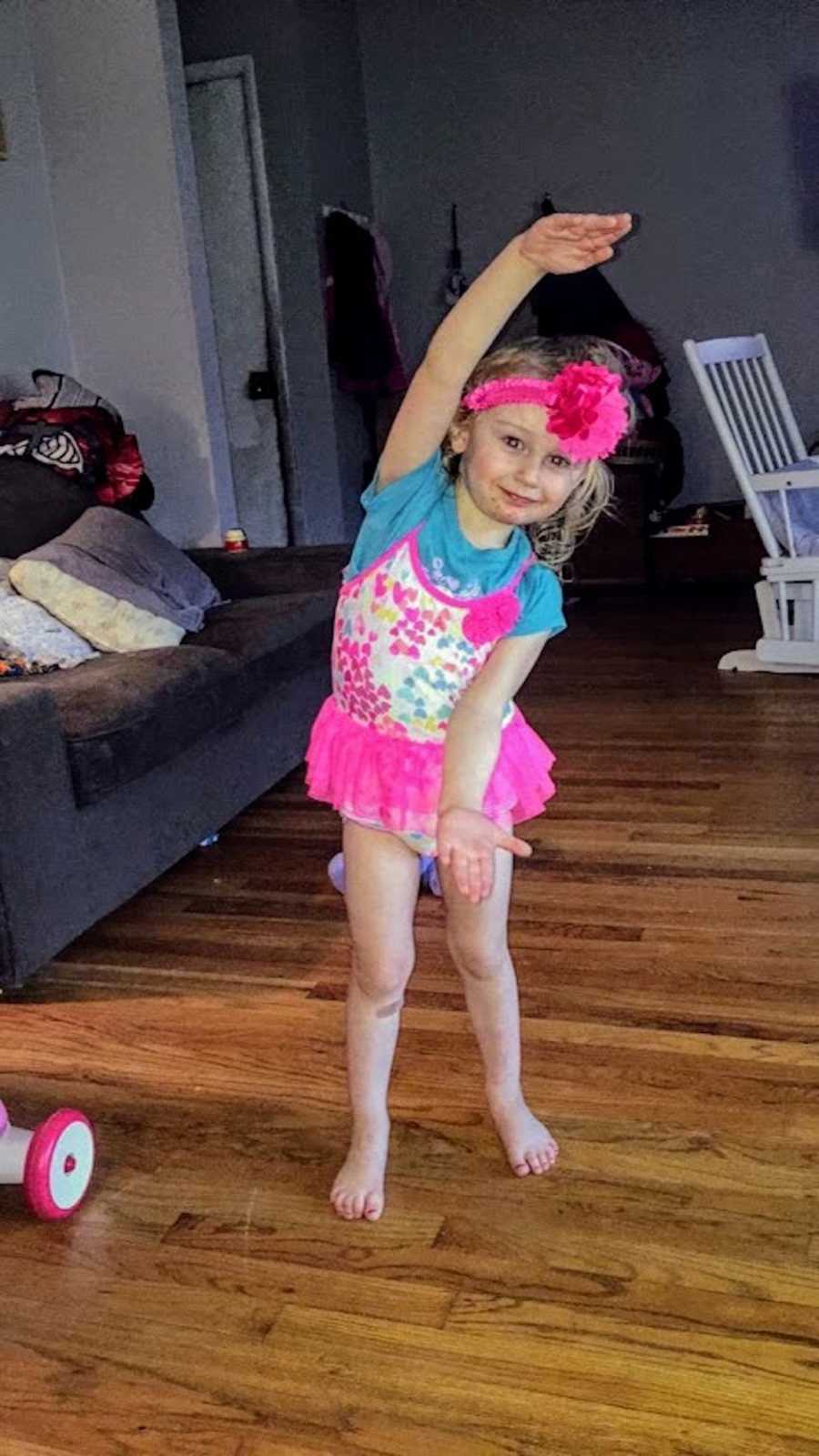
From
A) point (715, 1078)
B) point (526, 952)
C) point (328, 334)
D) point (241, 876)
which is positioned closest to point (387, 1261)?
point (715, 1078)

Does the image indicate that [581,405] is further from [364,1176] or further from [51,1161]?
[51,1161]

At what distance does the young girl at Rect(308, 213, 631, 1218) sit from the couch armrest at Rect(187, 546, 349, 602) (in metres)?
1.95

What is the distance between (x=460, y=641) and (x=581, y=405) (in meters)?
0.29

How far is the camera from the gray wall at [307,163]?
5148mm

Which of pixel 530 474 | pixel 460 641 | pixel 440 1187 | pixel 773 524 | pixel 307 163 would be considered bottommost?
pixel 440 1187

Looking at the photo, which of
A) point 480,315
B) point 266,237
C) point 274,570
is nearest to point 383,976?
point 480,315

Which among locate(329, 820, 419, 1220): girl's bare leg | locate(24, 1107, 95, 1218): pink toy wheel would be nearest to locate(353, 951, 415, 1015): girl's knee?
locate(329, 820, 419, 1220): girl's bare leg

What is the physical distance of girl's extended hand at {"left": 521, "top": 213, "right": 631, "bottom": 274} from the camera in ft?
3.79

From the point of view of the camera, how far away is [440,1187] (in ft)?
5.17

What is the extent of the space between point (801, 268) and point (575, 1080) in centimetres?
479

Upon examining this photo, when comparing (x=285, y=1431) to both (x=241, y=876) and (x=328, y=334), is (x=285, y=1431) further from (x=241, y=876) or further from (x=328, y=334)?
(x=328, y=334)

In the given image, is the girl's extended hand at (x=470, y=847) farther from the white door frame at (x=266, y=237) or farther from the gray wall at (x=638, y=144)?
the gray wall at (x=638, y=144)

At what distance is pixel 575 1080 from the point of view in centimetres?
180

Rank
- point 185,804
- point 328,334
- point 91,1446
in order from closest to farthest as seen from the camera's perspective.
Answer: point 91,1446 < point 185,804 < point 328,334
